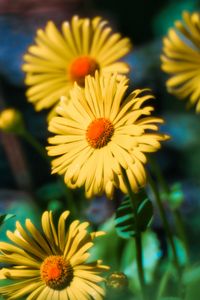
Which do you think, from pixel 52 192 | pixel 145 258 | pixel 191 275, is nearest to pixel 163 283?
pixel 191 275

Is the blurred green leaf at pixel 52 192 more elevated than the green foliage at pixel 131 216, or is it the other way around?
the blurred green leaf at pixel 52 192

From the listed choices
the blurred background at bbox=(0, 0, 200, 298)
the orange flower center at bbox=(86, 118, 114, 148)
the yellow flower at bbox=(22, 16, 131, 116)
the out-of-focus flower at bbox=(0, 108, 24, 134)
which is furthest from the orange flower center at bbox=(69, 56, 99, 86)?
the blurred background at bbox=(0, 0, 200, 298)

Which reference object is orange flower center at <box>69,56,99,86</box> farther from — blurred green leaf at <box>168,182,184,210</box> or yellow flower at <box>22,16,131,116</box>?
blurred green leaf at <box>168,182,184,210</box>

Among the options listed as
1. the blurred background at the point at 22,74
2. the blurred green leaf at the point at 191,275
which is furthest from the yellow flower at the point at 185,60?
the blurred background at the point at 22,74

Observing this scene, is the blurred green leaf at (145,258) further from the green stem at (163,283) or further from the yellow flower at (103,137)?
the yellow flower at (103,137)

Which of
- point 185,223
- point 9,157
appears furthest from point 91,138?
point 9,157

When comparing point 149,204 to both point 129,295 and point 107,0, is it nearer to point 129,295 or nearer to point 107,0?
point 129,295

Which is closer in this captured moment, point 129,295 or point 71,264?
point 71,264
